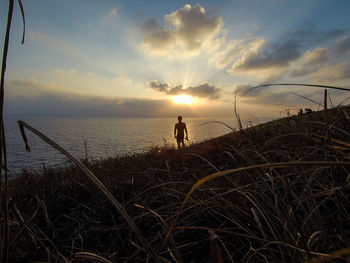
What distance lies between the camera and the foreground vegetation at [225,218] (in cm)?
87

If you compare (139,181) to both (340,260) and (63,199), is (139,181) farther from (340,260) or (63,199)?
(340,260)

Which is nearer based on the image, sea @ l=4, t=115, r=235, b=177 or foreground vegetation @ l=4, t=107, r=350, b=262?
Result: foreground vegetation @ l=4, t=107, r=350, b=262

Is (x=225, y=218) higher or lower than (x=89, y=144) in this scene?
higher

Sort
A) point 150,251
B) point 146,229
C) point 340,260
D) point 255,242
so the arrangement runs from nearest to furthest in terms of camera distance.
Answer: point 150,251 → point 340,260 → point 255,242 → point 146,229

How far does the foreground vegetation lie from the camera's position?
873 mm

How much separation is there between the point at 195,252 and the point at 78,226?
1.17 meters

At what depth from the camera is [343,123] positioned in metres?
2.35

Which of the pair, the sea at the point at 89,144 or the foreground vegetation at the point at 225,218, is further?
the sea at the point at 89,144

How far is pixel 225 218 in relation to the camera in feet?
4.61

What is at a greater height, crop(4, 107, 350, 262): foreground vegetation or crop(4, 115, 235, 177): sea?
crop(4, 107, 350, 262): foreground vegetation

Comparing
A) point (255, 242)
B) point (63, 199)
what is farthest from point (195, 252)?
point (63, 199)

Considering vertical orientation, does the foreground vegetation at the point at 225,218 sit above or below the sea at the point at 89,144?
above

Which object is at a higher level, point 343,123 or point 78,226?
point 343,123

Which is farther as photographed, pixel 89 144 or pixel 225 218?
pixel 89 144
